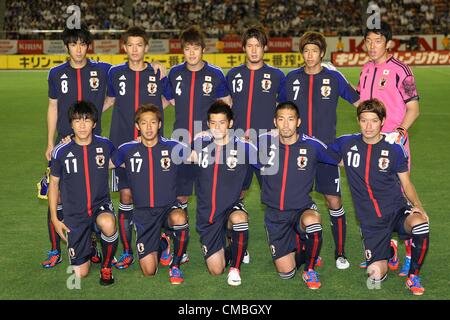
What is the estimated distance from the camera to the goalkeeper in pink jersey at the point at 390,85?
623 cm

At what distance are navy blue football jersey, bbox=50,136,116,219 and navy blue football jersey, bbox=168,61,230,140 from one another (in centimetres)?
106

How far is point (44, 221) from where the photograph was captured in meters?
7.83

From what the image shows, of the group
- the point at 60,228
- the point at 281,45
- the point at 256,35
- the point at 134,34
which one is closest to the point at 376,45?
the point at 256,35

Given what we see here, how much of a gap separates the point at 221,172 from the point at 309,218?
917 millimetres

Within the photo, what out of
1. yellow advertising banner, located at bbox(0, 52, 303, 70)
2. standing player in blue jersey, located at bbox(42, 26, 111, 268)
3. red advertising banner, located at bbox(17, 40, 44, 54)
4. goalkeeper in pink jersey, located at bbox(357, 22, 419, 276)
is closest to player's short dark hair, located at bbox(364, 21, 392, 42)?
goalkeeper in pink jersey, located at bbox(357, 22, 419, 276)

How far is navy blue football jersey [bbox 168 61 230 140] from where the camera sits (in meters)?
6.77

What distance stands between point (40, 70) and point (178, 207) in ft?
81.8

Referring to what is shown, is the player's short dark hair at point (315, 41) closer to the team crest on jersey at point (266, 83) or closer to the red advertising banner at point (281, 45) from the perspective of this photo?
the team crest on jersey at point (266, 83)

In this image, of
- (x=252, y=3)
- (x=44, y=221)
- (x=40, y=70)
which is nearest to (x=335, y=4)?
(x=252, y=3)

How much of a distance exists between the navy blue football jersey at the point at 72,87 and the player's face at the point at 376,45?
260 cm

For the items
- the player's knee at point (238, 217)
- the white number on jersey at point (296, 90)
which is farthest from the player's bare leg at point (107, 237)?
the white number on jersey at point (296, 90)

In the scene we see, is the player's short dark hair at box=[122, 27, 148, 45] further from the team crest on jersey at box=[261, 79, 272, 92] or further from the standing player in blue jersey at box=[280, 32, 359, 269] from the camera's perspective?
the standing player in blue jersey at box=[280, 32, 359, 269]

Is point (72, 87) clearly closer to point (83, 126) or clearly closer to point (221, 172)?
point (83, 126)

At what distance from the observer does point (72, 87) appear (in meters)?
6.66
